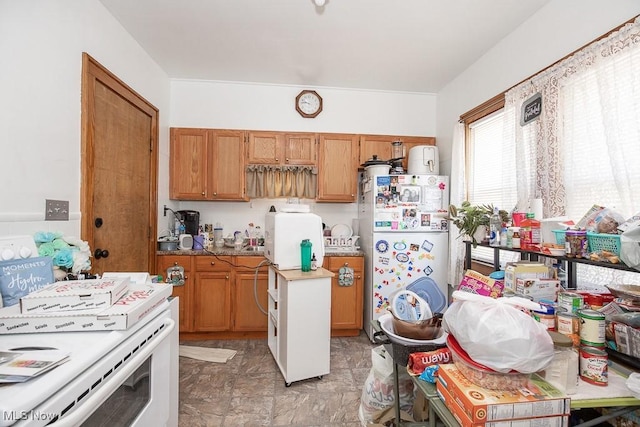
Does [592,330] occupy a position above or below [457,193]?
below

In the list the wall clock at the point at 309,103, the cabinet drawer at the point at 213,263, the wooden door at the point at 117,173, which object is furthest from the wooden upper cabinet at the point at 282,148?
the cabinet drawer at the point at 213,263

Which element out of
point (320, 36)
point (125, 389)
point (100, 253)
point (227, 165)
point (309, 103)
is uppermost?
point (320, 36)

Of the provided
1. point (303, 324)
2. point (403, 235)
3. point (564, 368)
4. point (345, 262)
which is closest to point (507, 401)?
point (564, 368)

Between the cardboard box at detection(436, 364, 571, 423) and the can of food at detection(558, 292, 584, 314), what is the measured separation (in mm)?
404

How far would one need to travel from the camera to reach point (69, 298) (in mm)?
972

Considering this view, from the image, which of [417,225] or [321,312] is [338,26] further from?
[321,312]

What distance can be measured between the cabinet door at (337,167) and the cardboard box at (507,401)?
2535 millimetres

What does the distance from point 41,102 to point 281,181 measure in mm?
2060

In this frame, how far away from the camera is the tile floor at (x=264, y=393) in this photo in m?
1.83

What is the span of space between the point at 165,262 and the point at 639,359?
328 cm

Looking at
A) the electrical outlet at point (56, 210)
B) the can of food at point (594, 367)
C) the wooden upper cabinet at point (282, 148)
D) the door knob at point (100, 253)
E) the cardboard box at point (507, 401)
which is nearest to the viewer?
the cardboard box at point (507, 401)

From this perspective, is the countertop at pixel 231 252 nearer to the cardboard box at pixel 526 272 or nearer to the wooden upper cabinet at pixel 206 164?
the wooden upper cabinet at pixel 206 164

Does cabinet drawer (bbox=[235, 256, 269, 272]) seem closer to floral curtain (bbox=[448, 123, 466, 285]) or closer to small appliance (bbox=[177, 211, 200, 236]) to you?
small appliance (bbox=[177, 211, 200, 236])

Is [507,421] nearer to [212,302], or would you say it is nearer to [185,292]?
[212,302]
